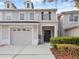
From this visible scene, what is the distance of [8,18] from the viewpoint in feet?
128

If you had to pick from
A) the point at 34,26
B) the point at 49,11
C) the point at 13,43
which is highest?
the point at 49,11

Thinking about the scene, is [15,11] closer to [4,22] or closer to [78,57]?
[4,22]

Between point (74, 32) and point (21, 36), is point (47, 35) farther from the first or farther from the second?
point (74, 32)

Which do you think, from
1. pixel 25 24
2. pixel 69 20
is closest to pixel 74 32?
pixel 69 20

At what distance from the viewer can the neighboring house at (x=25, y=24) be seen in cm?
3762

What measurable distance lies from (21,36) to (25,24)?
2123 mm

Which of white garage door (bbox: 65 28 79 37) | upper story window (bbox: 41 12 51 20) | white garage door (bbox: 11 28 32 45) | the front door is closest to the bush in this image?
white garage door (bbox: 65 28 79 37)

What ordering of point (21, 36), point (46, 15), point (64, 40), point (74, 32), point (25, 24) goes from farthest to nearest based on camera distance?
point (46, 15) < point (21, 36) < point (74, 32) < point (25, 24) < point (64, 40)

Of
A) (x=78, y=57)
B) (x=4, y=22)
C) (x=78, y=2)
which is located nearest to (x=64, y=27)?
(x=4, y=22)

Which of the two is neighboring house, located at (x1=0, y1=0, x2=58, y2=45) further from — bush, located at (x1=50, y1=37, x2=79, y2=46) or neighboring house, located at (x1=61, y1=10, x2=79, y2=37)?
bush, located at (x1=50, y1=37, x2=79, y2=46)

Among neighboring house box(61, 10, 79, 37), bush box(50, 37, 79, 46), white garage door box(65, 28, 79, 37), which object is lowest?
bush box(50, 37, 79, 46)

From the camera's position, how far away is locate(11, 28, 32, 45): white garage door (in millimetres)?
37875

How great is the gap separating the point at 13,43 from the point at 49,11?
7652mm

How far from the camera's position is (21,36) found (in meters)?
38.0
